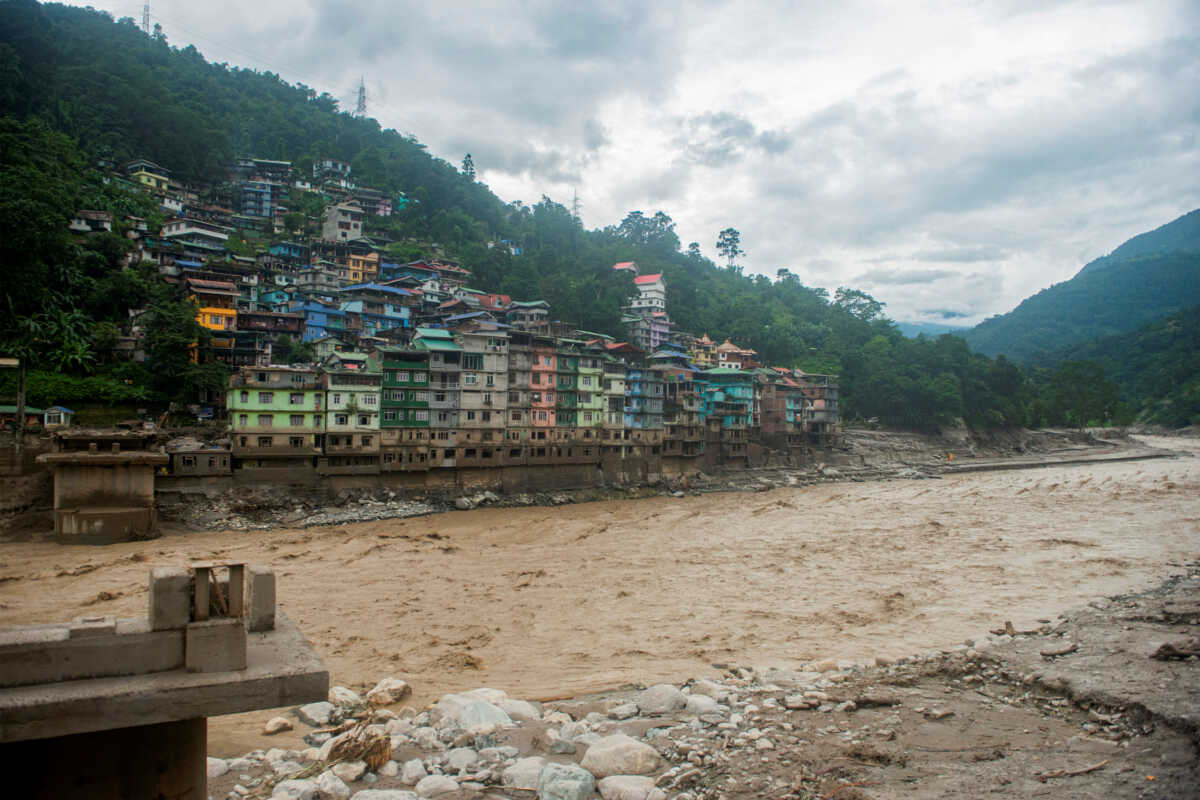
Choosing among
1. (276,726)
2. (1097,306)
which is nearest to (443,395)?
(276,726)

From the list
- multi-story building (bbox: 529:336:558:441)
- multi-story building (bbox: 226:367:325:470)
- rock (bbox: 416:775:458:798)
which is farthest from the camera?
multi-story building (bbox: 529:336:558:441)

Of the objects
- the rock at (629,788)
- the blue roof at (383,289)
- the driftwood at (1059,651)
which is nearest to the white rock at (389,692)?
the rock at (629,788)

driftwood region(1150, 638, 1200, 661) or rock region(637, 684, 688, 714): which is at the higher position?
driftwood region(1150, 638, 1200, 661)

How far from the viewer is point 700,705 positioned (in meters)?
8.62

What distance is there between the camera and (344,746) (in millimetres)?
7180

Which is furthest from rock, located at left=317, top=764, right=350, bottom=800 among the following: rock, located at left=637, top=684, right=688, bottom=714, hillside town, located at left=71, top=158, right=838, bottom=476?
hillside town, located at left=71, top=158, right=838, bottom=476

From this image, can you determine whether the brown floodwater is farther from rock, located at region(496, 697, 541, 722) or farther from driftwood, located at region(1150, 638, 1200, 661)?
driftwood, located at region(1150, 638, 1200, 661)

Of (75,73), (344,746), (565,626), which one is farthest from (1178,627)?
(75,73)

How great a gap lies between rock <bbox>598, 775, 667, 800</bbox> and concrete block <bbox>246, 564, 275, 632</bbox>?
3.60 metres

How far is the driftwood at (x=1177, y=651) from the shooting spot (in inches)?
360

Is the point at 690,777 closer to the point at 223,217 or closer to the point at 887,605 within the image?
the point at 887,605

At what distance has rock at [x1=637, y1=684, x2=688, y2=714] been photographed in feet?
28.5

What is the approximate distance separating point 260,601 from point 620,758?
413cm

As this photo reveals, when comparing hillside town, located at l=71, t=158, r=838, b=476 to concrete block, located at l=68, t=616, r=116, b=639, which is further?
hillside town, located at l=71, t=158, r=838, b=476
